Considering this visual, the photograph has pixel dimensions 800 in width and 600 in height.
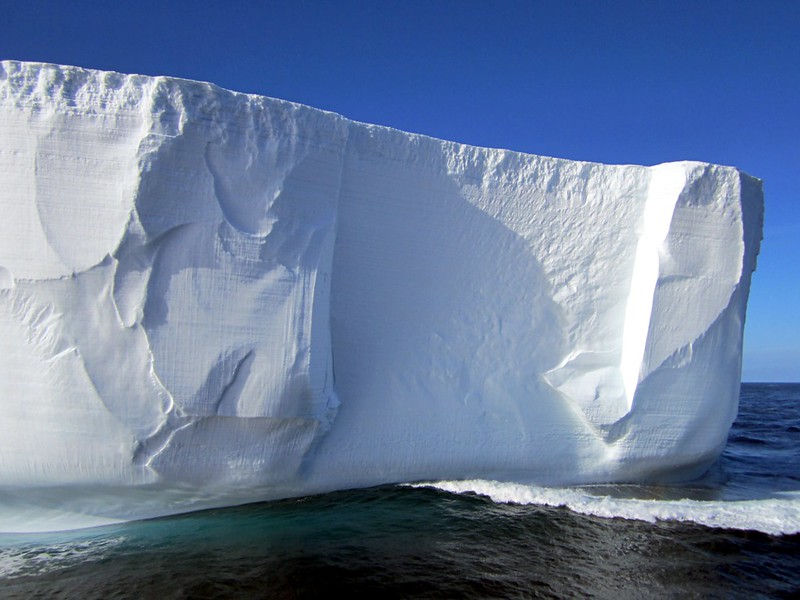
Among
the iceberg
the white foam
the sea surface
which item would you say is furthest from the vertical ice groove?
the sea surface

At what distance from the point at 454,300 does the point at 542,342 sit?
1235 mm

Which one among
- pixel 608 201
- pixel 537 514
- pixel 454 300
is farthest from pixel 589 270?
pixel 537 514

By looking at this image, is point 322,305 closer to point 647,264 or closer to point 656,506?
point 647,264

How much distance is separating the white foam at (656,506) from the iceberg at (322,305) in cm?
26

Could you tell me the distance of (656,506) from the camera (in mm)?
6195

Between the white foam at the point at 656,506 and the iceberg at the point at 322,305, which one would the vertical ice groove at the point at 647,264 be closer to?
the iceberg at the point at 322,305

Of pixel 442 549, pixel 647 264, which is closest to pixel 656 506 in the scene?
pixel 442 549

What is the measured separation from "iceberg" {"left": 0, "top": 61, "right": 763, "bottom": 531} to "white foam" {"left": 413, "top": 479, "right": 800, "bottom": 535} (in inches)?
10.2

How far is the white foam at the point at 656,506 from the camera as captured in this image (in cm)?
590

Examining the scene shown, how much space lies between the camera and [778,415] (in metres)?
17.3

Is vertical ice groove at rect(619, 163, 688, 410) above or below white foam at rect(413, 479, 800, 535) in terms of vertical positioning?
above

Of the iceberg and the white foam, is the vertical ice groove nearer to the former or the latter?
the iceberg

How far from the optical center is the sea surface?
4.44 m

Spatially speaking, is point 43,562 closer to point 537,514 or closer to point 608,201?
point 537,514
